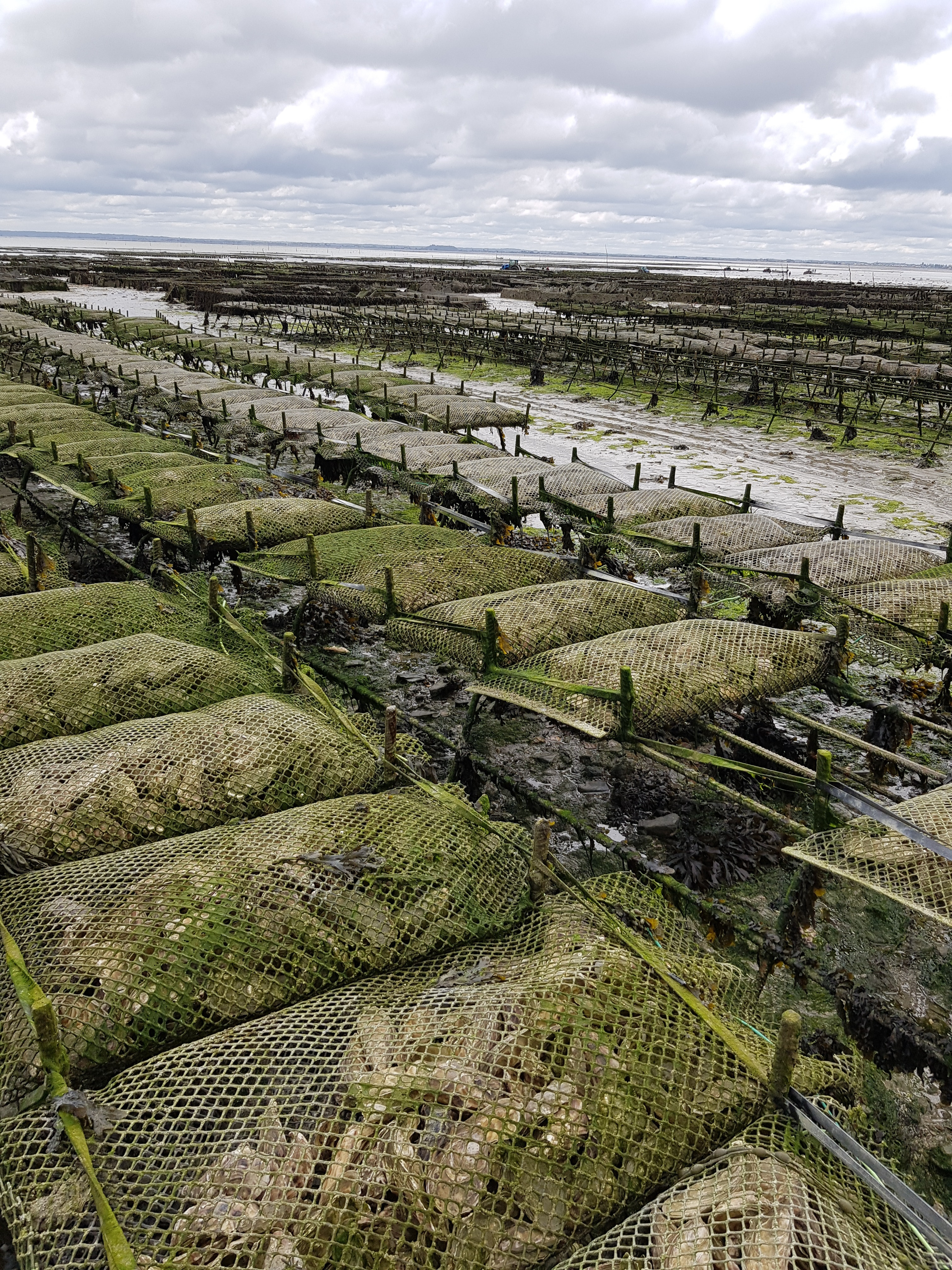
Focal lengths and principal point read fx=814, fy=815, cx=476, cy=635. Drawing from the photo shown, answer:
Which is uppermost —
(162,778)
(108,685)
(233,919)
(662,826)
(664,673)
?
(664,673)

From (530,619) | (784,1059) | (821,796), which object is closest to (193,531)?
(530,619)

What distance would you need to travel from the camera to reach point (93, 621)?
820cm

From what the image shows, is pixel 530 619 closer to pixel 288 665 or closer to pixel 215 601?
pixel 288 665

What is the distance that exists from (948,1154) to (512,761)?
516 cm

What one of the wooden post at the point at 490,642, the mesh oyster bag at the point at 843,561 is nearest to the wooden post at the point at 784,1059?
the wooden post at the point at 490,642

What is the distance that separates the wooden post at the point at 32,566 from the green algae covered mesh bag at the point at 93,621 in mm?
722

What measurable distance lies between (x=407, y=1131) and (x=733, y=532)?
10.2 metres

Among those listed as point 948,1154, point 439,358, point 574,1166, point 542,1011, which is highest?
point 439,358

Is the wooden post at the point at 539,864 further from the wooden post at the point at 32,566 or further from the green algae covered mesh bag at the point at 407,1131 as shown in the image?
the wooden post at the point at 32,566

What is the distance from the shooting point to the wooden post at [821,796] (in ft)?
18.2

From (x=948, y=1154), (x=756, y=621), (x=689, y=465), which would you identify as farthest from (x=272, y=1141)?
(x=689, y=465)

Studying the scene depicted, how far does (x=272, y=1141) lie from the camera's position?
10.8 ft

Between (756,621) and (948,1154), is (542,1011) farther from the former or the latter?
(756,621)

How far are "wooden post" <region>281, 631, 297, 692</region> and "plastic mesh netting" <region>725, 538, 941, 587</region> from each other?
20.1 ft
